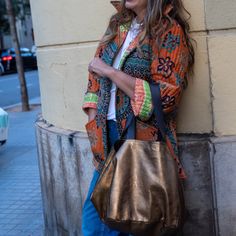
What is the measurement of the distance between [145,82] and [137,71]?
0.11m

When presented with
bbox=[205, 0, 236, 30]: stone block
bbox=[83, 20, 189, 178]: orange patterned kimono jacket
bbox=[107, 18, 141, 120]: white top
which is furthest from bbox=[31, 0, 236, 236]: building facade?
bbox=[107, 18, 141, 120]: white top

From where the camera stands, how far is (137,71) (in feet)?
9.34

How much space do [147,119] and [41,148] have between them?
1686mm

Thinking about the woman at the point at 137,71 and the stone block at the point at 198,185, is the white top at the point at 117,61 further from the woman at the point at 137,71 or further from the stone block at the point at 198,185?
the stone block at the point at 198,185

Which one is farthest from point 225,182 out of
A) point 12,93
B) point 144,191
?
point 12,93

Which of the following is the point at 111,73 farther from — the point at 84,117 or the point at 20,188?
the point at 20,188

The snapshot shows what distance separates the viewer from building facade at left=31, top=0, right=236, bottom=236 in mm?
3227

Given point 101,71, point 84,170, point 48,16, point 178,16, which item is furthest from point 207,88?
point 48,16

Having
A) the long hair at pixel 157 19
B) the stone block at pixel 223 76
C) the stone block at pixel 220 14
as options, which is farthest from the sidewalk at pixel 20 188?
the stone block at pixel 220 14

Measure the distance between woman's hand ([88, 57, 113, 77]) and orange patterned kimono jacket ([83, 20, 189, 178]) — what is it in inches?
2.2

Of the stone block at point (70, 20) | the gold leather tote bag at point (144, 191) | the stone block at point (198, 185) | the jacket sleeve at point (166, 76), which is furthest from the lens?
the stone block at point (70, 20)

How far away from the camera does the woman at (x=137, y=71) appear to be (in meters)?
2.77

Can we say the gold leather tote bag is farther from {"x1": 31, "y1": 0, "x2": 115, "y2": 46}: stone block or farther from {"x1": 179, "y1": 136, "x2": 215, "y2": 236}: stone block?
{"x1": 31, "y1": 0, "x2": 115, "y2": 46}: stone block

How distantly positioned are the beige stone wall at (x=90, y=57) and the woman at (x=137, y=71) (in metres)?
0.18
